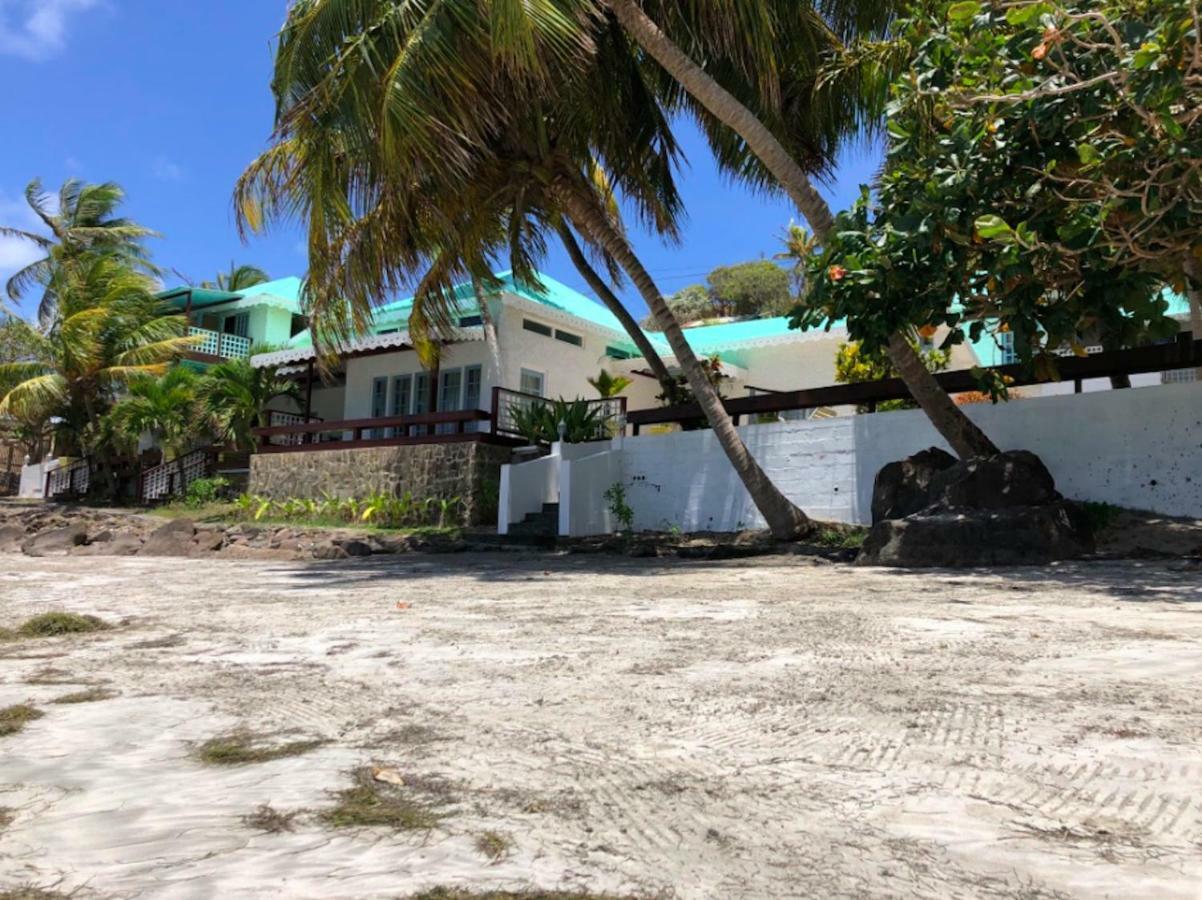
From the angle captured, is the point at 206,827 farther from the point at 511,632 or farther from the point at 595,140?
the point at 595,140

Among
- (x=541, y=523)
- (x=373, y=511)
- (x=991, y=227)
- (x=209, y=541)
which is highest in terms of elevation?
(x=991, y=227)

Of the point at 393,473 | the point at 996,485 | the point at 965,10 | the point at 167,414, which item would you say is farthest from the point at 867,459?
the point at 167,414

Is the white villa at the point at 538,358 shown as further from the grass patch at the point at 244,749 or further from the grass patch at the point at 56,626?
the grass patch at the point at 244,749

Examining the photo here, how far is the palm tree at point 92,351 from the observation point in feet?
80.5

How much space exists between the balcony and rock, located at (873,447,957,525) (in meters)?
21.7

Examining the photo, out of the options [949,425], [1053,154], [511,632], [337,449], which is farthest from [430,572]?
[337,449]

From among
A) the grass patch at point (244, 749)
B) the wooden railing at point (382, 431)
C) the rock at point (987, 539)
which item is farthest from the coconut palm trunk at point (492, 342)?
the grass patch at point (244, 749)

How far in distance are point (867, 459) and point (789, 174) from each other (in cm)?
445

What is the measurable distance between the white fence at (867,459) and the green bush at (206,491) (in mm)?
11450

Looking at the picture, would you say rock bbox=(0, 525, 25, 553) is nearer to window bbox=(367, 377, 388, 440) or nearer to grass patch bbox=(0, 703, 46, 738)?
window bbox=(367, 377, 388, 440)

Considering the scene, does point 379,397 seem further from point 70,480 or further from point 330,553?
point 70,480

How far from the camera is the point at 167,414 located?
77.9 ft

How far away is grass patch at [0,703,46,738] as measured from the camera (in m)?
3.36

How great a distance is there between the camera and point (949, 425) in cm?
1139
